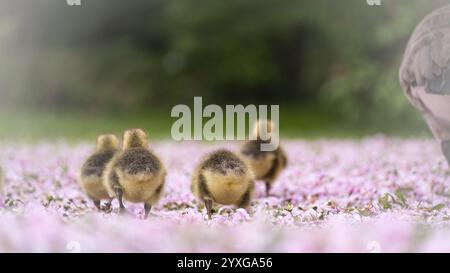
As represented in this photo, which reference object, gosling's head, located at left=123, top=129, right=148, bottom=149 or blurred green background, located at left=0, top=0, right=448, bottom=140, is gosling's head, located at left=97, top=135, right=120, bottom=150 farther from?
blurred green background, located at left=0, top=0, right=448, bottom=140

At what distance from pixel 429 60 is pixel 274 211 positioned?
2.98 feet

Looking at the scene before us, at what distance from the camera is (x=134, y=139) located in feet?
10.4

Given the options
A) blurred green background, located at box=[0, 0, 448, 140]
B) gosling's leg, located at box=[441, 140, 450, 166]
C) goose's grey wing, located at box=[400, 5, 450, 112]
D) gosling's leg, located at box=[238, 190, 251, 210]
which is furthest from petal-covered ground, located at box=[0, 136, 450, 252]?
blurred green background, located at box=[0, 0, 448, 140]

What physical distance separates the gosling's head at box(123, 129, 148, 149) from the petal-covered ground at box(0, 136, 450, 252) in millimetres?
292

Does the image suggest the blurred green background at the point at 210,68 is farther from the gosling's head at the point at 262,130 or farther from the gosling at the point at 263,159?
the gosling at the point at 263,159

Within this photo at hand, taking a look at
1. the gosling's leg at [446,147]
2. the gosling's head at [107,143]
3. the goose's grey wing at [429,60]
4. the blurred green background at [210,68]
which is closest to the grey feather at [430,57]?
the goose's grey wing at [429,60]

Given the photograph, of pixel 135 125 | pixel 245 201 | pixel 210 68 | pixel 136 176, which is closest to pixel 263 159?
pixel 245 201

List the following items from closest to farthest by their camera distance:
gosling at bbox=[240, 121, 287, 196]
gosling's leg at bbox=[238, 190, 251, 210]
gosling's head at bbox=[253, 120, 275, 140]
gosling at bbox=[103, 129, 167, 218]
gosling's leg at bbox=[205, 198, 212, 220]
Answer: gosling at bbox=[103, 129, 167, 218] < gosling's leg at bbox=[205, 198, 212, 220] < gosling's leg at bbox=[238, 190, 251, 210] < gosling at bbox=[240, 121, 287, 196] < gosling's head at bbox=[253, 120, 275, 140]

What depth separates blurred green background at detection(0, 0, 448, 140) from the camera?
26.2ft

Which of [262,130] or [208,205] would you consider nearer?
[208,205]

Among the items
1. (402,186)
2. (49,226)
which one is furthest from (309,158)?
(49,226)

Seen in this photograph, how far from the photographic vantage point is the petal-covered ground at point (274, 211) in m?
2.09

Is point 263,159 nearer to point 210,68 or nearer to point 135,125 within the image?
point 135,125

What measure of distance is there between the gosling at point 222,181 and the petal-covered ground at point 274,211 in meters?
0.08
